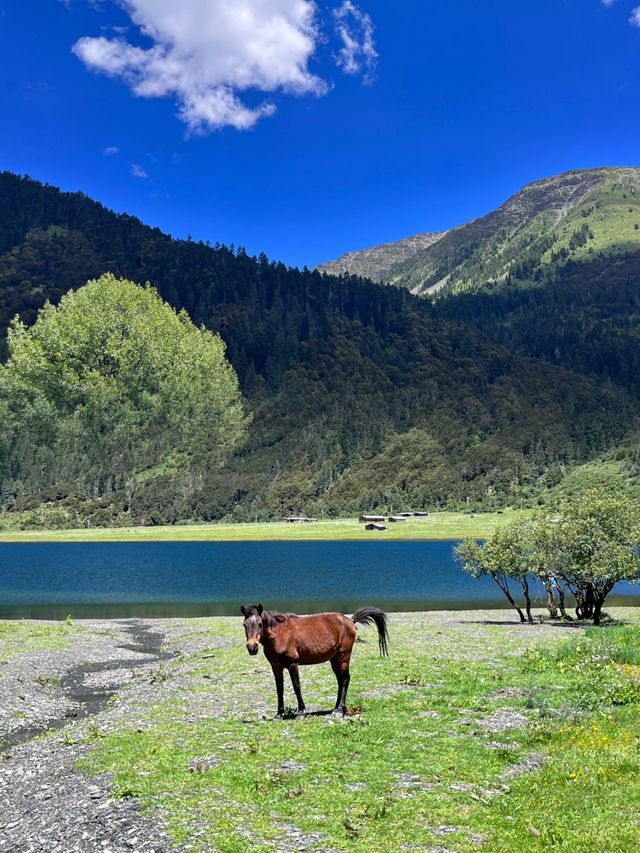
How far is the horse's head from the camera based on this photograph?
62.0ft

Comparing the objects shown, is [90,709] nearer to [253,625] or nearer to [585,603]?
[253,625]

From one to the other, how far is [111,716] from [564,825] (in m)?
18.6

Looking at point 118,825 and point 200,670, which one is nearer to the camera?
point 118,825

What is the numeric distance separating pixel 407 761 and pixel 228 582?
86.8m

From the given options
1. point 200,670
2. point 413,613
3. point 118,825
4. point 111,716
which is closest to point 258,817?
point 118,825

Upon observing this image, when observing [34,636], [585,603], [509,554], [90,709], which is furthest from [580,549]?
[34,636]

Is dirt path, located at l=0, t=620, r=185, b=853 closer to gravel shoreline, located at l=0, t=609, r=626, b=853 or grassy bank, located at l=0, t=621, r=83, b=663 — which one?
gravel shoreline, located at l=0, t=609, r=626, b=853

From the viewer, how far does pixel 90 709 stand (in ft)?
98.8

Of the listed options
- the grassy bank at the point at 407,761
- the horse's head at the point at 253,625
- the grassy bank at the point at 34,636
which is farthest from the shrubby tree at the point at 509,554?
the horse's head at the point at 253,625

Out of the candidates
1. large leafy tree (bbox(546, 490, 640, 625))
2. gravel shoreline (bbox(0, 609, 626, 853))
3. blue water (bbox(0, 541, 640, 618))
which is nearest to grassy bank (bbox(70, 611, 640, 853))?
gravel shoreline (bbox(0, 609, 626, 853))

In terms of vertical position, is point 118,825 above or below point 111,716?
above

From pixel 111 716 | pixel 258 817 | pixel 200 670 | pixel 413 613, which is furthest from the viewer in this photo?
pixel 413 613

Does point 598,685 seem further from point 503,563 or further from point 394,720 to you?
point 503,563

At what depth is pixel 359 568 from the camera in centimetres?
11725
